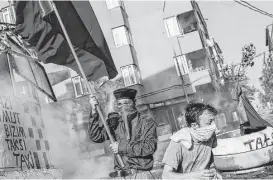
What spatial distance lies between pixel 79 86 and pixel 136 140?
2035 centimetres

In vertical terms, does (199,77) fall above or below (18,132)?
above

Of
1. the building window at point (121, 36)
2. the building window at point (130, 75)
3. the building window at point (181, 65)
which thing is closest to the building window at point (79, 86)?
the building window at point (130, 75)

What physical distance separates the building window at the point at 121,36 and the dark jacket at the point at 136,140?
1954 cm

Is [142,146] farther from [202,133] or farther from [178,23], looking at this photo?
[178,23]

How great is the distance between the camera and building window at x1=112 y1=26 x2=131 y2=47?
23.6m

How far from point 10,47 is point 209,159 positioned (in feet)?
18.0

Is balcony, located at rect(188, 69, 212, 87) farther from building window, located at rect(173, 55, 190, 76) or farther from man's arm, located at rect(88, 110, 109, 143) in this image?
man's arm, located at rect(88, 110, 109, 143)

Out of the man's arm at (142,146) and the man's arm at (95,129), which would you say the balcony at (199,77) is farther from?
the man's arm at (142,146)

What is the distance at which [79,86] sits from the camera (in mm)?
23984

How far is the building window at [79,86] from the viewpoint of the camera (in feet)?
77.8

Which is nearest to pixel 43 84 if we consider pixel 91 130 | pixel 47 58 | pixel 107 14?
pixel 47 58

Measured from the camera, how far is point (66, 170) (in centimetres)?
1521

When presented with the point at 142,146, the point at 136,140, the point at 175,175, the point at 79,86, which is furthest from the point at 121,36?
the point at 175,175

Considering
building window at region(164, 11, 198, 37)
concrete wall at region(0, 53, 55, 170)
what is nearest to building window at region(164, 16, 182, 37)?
building window at region(164, 11, 198, 37)
